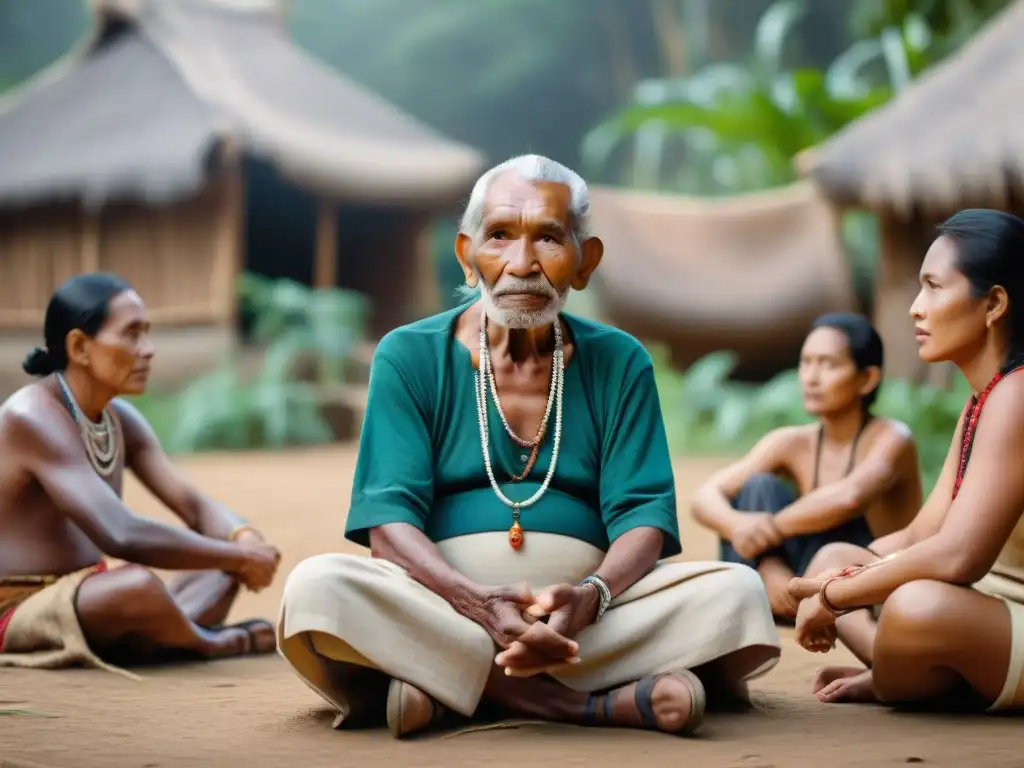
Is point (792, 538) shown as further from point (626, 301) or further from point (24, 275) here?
point (24, 275)

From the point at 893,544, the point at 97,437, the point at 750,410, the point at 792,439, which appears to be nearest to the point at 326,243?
the point at 750,410

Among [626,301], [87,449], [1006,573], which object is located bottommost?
[1006,573]

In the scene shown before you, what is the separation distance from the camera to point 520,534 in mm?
3469

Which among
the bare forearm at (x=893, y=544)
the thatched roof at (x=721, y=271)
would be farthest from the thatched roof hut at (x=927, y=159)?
the bare forearm at (x=893, y=544)

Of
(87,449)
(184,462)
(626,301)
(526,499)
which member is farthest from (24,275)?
(526,499)

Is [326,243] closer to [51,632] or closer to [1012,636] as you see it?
[51,632]

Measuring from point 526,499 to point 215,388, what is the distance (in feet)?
31.0

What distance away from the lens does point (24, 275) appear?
14.4 meters

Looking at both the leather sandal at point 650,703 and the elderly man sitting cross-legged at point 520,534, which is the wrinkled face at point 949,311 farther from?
the leather sandal at point 650,703

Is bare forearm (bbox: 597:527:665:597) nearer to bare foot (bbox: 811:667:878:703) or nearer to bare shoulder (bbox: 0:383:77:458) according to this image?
bare foot (bbox: 811:667:878:703)

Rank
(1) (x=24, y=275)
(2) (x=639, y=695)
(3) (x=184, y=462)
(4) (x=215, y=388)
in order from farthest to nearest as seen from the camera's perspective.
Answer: (1) (x=24, y=275) → (4) (x=215, y=388) → (3) (x=184, y=462) → (2) (x=639, y=695)

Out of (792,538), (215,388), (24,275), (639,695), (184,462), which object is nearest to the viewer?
(639,695)

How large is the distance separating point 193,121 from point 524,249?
10.7 meters

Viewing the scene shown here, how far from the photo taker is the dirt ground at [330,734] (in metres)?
3.02
